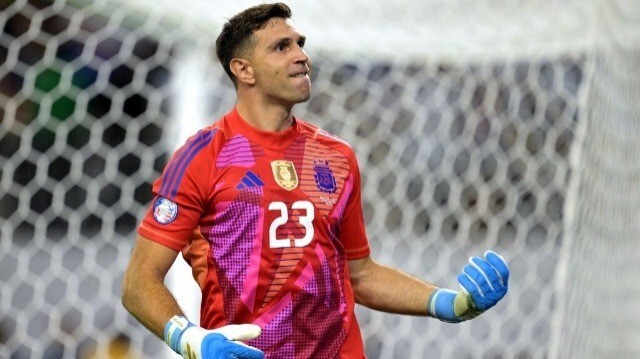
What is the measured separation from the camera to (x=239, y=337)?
6.93 ft

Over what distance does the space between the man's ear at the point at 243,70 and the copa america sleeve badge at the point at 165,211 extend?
346mm

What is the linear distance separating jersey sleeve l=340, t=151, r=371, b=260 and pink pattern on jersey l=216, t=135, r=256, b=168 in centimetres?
26

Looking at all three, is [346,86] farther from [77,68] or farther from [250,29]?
[250,29]

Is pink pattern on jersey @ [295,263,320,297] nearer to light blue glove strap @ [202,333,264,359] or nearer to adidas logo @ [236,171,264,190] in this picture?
adidas logo @ [236,171,264,190]

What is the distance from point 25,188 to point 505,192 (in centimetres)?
193

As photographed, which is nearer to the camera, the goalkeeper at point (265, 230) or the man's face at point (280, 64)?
the goalkeeper at point (265, 230)

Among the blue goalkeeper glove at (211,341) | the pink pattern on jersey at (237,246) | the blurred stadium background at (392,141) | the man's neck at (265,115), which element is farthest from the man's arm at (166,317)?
the blurred stadium background at (392,141)

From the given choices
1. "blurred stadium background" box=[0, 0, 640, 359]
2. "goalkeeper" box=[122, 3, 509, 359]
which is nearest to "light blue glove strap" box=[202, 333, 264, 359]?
"goalkeeper" box=[122, 3, 509, 359]

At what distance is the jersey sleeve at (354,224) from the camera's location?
101 inches

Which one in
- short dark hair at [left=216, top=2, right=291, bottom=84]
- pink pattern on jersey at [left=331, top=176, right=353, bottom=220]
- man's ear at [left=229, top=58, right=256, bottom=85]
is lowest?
pink pattern on jersey at [left=331, top=176, right=353, bottom=220]

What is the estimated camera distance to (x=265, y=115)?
249 centimetres

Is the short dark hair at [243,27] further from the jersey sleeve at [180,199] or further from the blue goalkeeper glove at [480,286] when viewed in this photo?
the blue goalkeeper glove at [480,286]

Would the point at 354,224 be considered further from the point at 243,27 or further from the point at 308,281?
the point at 243,27

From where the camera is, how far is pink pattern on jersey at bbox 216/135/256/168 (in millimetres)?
2393
